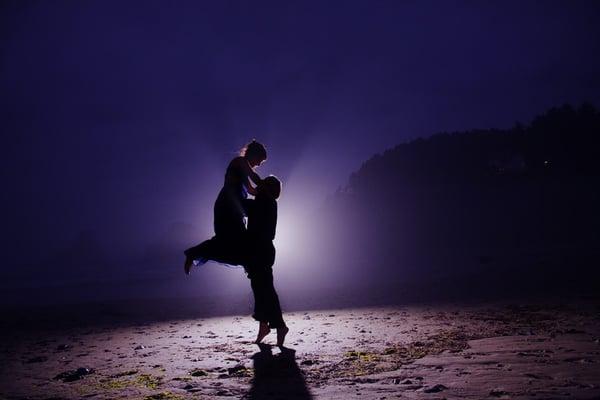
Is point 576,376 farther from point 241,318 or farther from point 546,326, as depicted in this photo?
point 241,318

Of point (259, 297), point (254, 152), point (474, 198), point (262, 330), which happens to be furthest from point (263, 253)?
point (474, 198)

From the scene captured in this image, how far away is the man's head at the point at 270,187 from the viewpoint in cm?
638

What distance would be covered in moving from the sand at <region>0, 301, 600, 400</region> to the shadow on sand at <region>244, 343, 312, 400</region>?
0.01m

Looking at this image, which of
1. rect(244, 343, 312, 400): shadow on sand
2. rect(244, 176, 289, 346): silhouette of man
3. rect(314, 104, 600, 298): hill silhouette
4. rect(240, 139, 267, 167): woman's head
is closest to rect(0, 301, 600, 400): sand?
rect(244, 343, 312, 400): shadow on sand

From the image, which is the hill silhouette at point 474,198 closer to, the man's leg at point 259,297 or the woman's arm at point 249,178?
the man's leg at point 259,297

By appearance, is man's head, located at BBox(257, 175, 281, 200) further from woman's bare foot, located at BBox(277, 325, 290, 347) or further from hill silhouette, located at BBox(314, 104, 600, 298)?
hill silhouette, located at BBox(314, 104, 600, 298)

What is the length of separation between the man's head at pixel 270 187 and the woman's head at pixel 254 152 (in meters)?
0.36

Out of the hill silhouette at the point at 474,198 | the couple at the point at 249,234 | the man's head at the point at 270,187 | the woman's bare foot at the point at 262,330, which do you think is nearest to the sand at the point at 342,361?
the woman's bare foot at the point at 262,330

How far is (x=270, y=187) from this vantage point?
6.48 meters

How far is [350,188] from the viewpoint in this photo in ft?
195

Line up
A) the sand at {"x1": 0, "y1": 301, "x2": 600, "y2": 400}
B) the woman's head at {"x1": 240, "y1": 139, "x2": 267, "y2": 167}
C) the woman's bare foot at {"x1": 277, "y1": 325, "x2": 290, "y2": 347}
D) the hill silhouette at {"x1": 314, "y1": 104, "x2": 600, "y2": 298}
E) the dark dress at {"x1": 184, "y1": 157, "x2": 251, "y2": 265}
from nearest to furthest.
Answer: the sand at {"x1": 0, "y1": 301, "x2": 600, "y2": 400}
the woman's bare foot at {"x1": 277, "y1": 325, "x2": 290, "y2": 347}
the dark dress at {"x1": 184, "y1": 157, "x2": 251, "y2": 265}
the woman's head at {"x1": 240, "y1": 139, "x2": 267, "y2": 167}
the hill silhouette at {"x1": 314, "y1": 104, "x2": 600, "y2": 298}

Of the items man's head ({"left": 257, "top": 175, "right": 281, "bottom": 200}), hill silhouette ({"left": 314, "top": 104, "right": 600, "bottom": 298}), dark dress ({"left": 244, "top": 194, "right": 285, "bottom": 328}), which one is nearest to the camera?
dark dress ({"left": 244, "top": 194, "right": 285, "bottom": 328})

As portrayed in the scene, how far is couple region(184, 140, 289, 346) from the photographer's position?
6238mm

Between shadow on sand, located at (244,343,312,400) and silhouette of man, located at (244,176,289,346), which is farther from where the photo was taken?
silhouette of man, located at (244,176,289,346)
